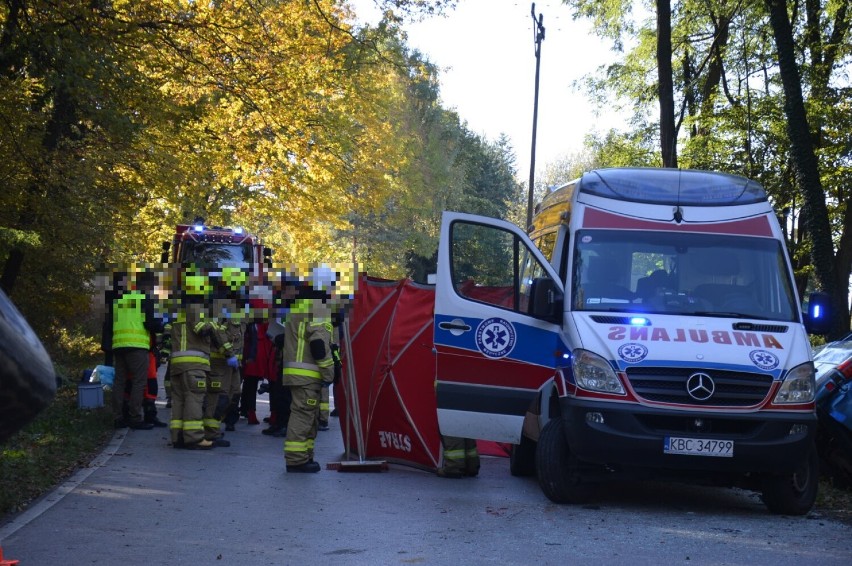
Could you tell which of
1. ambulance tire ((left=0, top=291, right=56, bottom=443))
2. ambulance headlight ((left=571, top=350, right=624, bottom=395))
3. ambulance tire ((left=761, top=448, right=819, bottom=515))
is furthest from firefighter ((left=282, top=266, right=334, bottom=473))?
ambulance tire ((left=0, top=291, right=56, bottom=443))

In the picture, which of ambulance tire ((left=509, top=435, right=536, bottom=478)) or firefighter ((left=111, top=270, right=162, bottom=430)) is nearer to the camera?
ambulance tire ((left=509, top=435, right=536, bottom=478))

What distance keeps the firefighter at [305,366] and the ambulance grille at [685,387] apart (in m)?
3.20

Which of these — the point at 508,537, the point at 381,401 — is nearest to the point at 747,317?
the point at 508,537

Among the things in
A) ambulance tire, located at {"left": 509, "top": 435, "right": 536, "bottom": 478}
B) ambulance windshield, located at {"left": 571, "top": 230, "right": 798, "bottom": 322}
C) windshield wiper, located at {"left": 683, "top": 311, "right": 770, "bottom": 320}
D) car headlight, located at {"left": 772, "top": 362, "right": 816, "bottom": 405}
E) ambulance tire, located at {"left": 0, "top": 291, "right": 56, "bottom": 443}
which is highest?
ambulance windshield, located at {"left": 571, "top": 230, "right": 798, "bottom": 322}

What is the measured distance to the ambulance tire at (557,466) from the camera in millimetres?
8867

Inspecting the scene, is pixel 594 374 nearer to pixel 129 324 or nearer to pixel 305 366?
pixel 305 366

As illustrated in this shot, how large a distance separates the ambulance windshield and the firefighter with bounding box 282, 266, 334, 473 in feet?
8.12

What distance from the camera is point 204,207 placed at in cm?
2812

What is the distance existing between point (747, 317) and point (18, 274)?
10366mm

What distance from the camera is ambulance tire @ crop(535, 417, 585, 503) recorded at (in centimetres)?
887

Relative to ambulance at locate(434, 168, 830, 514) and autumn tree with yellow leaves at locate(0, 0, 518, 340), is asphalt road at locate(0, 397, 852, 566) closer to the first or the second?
ambulance at locate(434, 168, 830, 514)

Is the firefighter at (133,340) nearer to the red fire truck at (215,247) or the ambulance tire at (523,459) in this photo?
the ambulance tire at (523,459)

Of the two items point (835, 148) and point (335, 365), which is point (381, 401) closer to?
point (335, 365)

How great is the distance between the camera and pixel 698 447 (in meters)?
8.35
